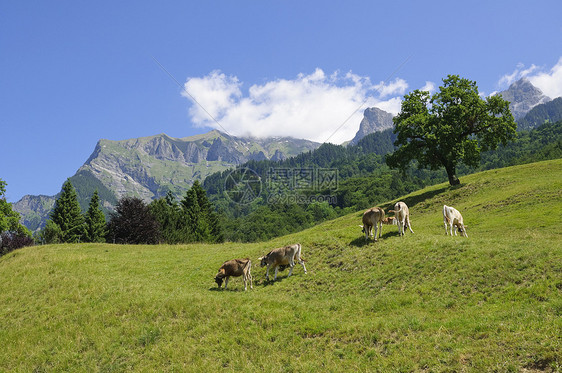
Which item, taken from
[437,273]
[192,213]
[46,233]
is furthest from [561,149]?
A: [46,233]

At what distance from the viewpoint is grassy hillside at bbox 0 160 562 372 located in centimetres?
1024

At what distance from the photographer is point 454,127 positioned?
50656 millimetres

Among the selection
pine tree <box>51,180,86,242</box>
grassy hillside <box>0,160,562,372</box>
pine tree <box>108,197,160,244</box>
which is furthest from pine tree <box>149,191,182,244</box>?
grassy hillside <box>0,160,562,372</box>

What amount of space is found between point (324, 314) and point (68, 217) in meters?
74.2

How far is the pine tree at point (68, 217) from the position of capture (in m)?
71.2

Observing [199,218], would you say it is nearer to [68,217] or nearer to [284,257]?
[68,217]

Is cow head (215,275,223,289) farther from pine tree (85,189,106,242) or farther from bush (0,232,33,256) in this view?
pine tree (85,189,106,242)

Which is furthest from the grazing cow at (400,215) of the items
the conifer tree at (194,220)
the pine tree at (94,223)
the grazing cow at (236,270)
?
the pine tree at (94,223)

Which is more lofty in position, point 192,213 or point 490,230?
point 192,213

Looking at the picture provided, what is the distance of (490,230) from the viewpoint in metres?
28.2

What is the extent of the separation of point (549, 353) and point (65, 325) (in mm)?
18986

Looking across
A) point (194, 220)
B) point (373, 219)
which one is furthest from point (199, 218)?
point (373, 219)

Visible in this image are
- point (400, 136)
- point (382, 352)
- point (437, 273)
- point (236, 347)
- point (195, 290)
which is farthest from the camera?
point (400, 136)

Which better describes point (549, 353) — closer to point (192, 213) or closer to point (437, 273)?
point (437, 273)
